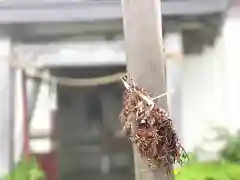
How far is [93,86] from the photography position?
9.12ft

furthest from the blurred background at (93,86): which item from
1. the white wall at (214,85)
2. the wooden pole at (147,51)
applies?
the wooden pole at (147,51)

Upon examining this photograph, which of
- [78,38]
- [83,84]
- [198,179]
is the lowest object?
[198,179]

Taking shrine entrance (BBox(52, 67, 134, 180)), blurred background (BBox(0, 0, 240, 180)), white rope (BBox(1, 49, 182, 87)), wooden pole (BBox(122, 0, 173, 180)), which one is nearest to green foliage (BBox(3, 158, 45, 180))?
blurred background (BBox(0, 0, 240, 180))

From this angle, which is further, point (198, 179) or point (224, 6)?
point (224, 6)

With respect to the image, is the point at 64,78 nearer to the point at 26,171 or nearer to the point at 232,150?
the point at 26,171

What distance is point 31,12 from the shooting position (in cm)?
269

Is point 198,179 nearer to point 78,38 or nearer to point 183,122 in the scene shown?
point 183,122

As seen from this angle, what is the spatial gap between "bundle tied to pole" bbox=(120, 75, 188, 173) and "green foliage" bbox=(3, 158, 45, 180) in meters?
1.61

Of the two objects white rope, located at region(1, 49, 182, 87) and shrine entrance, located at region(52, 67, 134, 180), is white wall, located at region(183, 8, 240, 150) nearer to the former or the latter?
white rope, located at region(1, 49, 182, 87)

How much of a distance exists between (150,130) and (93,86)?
161 cm

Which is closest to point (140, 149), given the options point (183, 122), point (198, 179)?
point (198, 179)

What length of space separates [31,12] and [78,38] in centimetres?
27

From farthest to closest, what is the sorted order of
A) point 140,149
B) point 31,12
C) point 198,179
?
point 31,12 < point 198,179 < point 140,149

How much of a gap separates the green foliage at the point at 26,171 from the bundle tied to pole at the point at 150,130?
161cm
